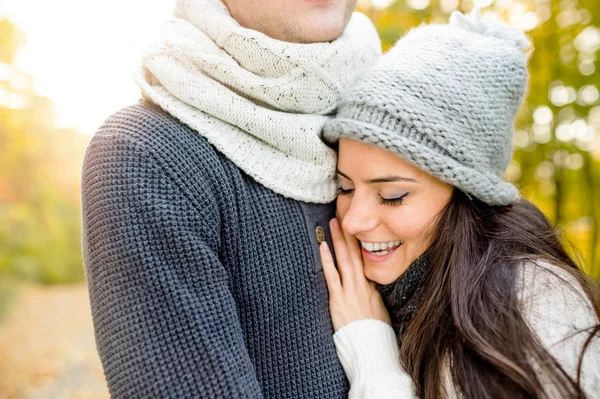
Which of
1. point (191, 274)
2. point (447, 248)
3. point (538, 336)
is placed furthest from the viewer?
point (447, 248)

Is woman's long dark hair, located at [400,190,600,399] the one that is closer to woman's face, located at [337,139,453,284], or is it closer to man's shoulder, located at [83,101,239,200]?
woman's face, located at [337,139,453,284]

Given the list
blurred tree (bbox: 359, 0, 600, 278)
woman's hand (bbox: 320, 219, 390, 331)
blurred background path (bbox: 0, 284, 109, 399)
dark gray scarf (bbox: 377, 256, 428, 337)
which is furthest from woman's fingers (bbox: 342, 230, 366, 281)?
blurred background path (bbox: 0, 284, 109, 399)

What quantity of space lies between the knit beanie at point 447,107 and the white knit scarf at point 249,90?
0.10 meters

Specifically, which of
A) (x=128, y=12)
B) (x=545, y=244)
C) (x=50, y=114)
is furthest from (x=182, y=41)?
(x=50, y=114)

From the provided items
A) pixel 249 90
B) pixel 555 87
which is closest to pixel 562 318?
pixel 249 90

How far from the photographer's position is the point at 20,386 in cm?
414

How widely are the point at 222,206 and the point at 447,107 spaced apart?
68 centimetres

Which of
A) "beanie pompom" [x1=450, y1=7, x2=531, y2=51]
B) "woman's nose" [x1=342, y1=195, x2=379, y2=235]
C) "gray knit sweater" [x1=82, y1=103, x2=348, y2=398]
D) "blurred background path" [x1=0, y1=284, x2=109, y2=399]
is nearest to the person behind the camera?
"gray knit sweater" [x1=82, y1=103, x2=348, y2=398]

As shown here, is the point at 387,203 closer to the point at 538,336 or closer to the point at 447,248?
the point at 447,248

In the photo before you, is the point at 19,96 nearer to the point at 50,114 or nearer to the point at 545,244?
the point at 50,114

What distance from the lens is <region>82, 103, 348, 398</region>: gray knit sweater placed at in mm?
1197

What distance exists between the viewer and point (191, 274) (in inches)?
49.2

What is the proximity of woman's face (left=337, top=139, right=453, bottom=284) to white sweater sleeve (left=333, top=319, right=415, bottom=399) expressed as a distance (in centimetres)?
19

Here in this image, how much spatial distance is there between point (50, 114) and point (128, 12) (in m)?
0.86
